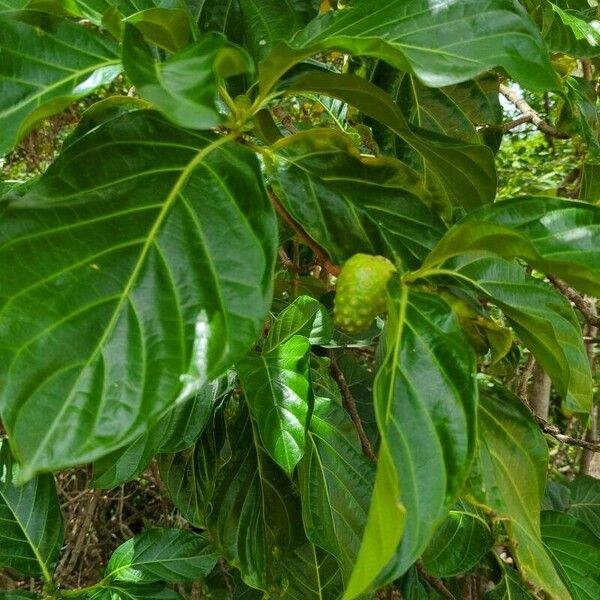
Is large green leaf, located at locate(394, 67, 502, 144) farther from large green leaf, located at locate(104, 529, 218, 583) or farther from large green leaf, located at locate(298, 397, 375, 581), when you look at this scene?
large green leaf, located at locate(104, 529, 218, 583)

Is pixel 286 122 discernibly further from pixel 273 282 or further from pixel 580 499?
pixel 580 499

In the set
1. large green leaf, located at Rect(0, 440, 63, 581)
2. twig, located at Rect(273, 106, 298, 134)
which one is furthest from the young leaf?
large green leaf, located at Rect(0, 440, 63, 581)

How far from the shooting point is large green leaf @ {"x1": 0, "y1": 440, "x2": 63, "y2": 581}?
109 cm

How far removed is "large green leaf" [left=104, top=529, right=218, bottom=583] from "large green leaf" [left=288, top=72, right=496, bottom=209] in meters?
0.66

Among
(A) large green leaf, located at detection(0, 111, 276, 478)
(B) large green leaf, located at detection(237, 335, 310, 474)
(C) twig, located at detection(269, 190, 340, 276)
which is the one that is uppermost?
(A) large green leaf, located at detection(0, 111, 276, 478)

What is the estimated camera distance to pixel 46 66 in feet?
2.20

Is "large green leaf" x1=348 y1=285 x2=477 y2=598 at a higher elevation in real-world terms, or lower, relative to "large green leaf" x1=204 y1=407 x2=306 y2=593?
higher

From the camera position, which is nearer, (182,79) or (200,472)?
(182,79)

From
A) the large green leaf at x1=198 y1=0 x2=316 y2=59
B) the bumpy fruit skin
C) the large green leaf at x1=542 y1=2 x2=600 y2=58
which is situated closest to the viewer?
the bumpy fruit skin

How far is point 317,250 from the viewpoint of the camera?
884 millimetres

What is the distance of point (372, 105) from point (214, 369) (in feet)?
1.17

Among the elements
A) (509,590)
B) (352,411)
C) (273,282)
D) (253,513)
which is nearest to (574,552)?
(509,590)

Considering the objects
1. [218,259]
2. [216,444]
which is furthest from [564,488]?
[218,259]

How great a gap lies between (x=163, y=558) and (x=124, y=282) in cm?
71
